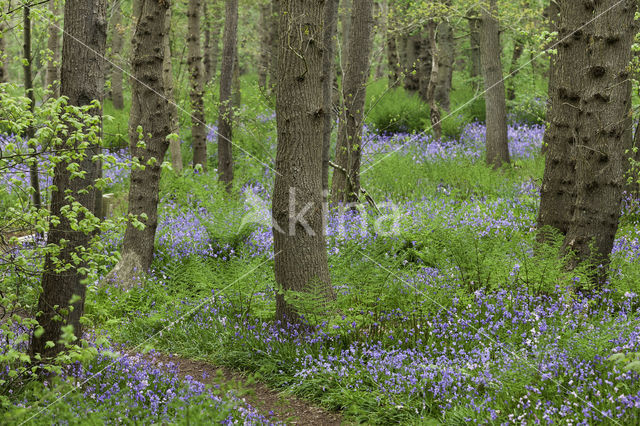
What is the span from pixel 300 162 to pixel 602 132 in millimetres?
3200

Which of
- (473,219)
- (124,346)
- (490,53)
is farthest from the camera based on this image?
(490,53)

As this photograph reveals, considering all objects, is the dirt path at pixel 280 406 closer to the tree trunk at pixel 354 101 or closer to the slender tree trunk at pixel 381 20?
the tree trunk at pixel 354 101

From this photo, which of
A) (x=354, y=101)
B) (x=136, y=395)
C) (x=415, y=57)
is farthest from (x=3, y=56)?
(x=415, y=57)

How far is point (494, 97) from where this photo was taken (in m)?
12.9

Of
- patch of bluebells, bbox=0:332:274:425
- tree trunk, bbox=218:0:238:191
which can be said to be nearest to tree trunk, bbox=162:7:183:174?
tree trunk, bbox=218:0:238:191

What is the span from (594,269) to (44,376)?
5445mm

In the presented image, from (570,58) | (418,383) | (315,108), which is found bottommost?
(418,383)

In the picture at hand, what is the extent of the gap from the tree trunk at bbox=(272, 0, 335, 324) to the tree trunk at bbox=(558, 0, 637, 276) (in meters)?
2.84

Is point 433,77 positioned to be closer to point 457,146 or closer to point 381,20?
point 457,146

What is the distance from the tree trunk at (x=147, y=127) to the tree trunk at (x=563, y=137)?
4.93 metres

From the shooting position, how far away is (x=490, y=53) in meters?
12.8

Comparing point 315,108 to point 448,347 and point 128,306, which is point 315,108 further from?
point 128,306

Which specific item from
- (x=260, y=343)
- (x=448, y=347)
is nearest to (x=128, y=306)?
(x=260, y=343)

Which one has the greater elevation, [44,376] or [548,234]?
[548,234]
